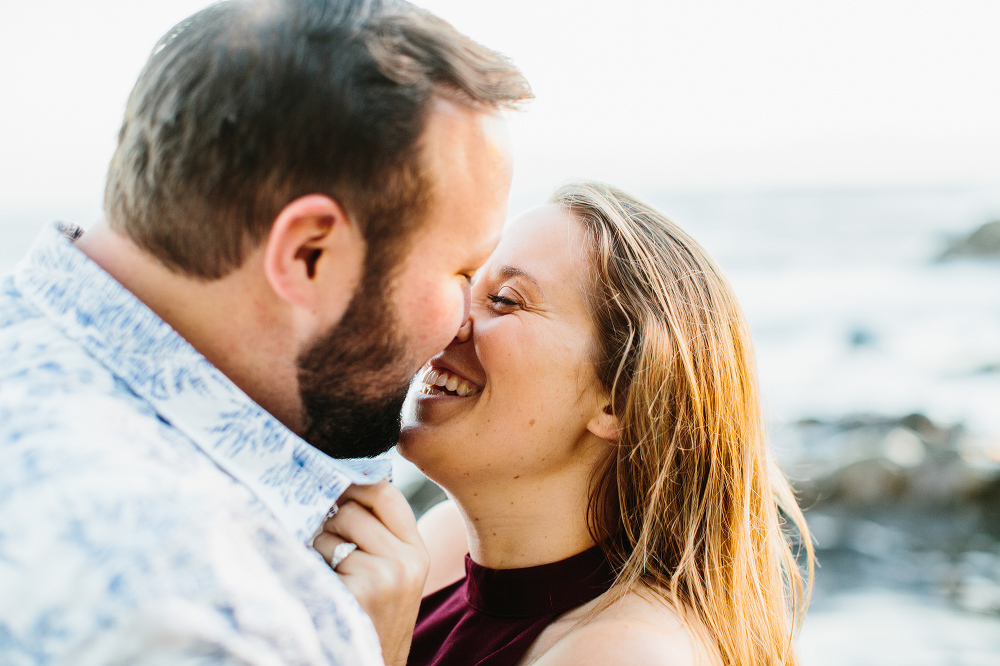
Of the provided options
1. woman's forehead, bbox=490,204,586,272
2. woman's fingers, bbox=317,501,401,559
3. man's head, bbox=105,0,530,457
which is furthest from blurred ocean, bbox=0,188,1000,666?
woman's fingers, bbox=317,501,401,559

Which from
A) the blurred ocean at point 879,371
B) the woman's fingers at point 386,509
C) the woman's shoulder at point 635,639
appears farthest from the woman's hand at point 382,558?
the blurred ocean at point 879,371

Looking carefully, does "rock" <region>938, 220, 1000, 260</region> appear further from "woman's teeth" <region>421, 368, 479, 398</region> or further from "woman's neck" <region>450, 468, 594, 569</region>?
"woman's teeth" <region>421, 368, 479, 398</region>

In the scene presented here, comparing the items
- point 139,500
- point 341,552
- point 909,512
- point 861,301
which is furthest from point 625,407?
point 861,301

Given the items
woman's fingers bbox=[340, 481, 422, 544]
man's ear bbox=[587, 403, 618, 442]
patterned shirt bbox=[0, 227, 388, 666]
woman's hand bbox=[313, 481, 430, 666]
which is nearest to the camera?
patterned shirt bbox=[0, 227, 388, 666]

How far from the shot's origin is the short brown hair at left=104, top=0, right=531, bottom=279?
4.55ft

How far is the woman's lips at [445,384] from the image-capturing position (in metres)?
2.29

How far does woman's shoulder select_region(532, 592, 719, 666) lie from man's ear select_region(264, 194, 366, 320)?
1.01 m

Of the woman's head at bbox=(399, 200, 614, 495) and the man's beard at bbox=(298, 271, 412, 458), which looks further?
the woman's head at bbox=(399, 200, 614, 495)

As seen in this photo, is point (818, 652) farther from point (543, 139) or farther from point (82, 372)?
point (543, 139)

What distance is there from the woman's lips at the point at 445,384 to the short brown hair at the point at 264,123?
2.83 ft

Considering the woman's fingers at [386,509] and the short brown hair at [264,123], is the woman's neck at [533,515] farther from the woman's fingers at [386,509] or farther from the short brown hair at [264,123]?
the short brown hair at [264,123]

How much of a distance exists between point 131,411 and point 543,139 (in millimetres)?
18759

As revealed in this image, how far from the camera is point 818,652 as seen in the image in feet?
15.0

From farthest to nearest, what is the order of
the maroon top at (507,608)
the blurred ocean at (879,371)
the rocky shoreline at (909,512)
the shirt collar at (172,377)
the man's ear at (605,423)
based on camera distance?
the rocky shoreline at (909,512), the blurred ocean at (879,371), the man's ear at (605,423), the maroon top at (507,608), the shirt collar at (172,377)
